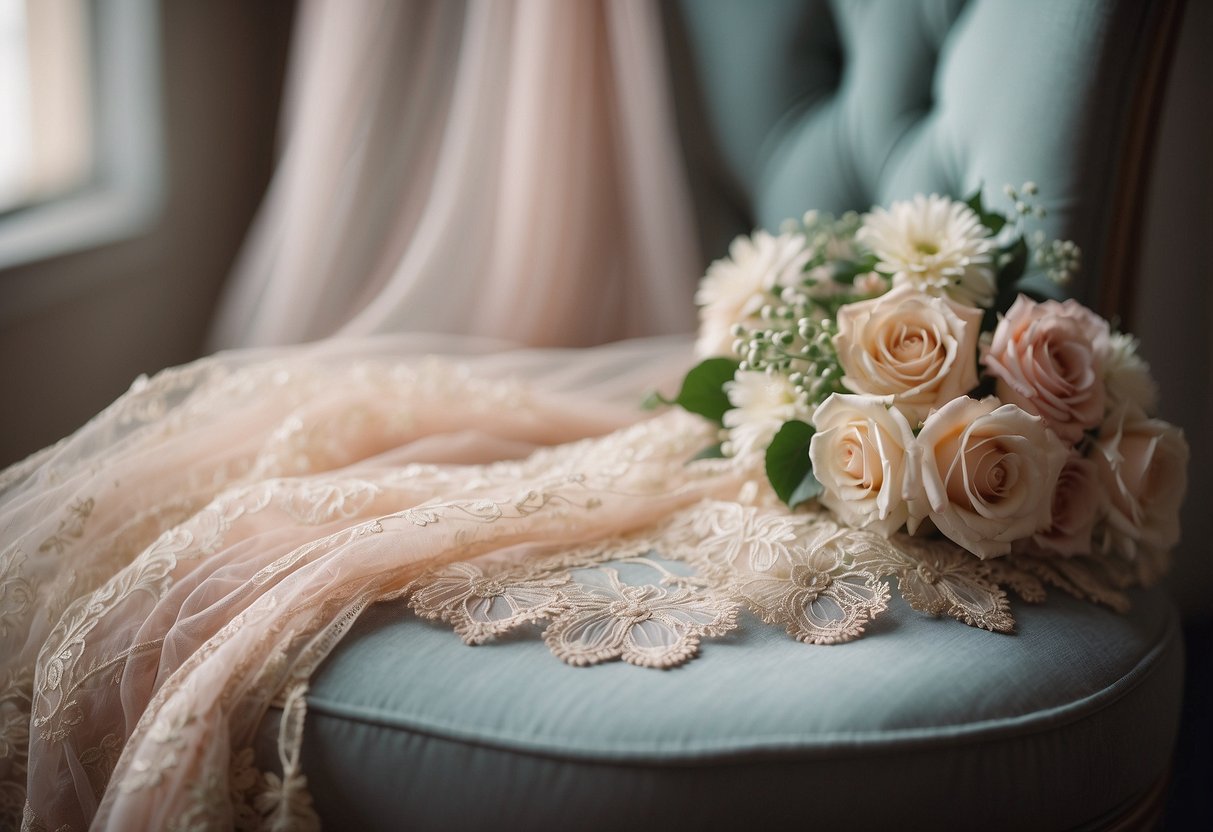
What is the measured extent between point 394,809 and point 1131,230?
76 cm

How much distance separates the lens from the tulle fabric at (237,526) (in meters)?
0.54

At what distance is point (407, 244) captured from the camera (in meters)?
1.13

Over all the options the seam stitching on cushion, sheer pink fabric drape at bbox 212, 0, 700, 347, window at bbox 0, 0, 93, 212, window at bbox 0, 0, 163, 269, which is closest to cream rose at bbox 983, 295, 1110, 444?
the seam stitching on cushion

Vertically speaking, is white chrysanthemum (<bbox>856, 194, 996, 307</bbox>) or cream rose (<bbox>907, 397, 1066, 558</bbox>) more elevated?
white chrysanthemum (<bbox>856, 194, 996, 307</bbox>)

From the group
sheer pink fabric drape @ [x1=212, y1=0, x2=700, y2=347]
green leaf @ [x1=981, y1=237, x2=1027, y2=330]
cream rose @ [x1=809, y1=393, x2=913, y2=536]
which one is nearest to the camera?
cream rose @ [x1=809, y1=393, x2=913, y2=536]

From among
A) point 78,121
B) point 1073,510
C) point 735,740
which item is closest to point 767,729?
point 735,740

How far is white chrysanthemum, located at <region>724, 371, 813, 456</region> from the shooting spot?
0.68 meters

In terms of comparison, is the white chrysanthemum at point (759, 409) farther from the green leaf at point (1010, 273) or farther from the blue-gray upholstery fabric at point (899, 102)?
the blue-gray upholstery fabric at point (899, 102)

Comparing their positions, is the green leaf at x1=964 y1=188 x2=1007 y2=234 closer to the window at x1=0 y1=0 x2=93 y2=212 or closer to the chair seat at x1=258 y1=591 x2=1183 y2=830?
the chair seat at x1=258 y1=591 x2=1183 y2=830

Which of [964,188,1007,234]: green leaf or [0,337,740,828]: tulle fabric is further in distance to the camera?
[964,188,1007,234]: green leaf

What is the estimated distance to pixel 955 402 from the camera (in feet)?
1.93

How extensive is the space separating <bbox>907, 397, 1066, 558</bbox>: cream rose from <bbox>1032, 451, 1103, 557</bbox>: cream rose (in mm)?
55

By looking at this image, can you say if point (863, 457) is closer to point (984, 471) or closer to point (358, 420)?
point (984, 471)

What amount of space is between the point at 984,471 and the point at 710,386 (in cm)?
24
